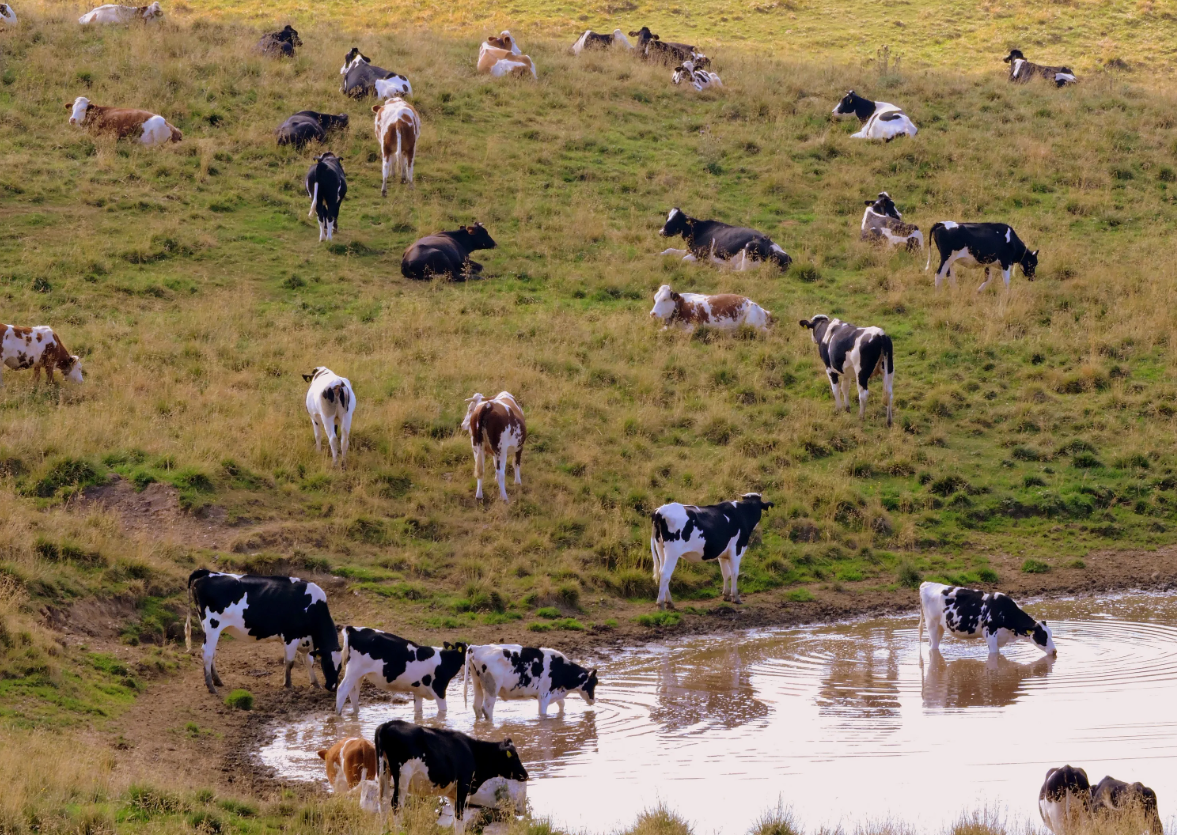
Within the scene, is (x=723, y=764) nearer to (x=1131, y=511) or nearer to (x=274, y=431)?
(x=274, y=431)

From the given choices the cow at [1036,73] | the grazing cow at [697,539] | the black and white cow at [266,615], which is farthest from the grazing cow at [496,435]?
the cow at [1036,73]

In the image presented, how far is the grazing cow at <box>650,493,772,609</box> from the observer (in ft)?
49.8

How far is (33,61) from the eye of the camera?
2925 centimetres

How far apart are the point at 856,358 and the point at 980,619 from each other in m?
6.42

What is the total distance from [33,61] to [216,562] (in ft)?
64.3

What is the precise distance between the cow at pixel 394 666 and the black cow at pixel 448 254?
12380mm

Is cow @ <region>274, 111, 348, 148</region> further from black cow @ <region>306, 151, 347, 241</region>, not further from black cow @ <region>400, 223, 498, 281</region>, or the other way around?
black cow @ <region>400, 223, 498, 281</region>

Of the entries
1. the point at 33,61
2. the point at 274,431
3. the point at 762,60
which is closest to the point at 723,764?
the point at 274,431

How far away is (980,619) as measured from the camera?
13727mm

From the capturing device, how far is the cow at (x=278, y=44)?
32.1 meters

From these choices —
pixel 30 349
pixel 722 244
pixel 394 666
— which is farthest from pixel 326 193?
pixel 394 666

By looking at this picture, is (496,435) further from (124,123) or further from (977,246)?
(124,123)

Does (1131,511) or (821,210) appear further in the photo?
(821,210)

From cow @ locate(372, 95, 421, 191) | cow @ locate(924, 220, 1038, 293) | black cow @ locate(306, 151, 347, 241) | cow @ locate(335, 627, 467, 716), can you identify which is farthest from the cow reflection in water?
cow @ locate(372, 95, 421, 191)
